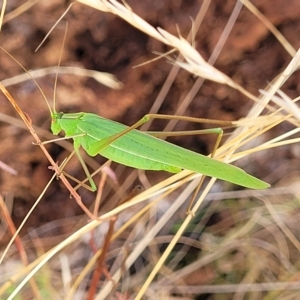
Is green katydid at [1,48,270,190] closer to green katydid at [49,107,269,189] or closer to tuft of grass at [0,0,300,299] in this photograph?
green katydid at [49,107,269,189]

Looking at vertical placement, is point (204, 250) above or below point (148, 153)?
below

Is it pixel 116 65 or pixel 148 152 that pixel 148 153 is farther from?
pixel 116 65

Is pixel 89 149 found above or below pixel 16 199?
above

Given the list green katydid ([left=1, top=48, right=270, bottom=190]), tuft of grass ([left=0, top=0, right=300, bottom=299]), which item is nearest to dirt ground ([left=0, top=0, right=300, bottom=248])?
tuft of grass ([left=0, top=0, right=300, bottom=299])

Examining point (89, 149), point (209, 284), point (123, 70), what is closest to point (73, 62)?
point (123, 70)

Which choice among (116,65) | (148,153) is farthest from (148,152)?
(116,65)

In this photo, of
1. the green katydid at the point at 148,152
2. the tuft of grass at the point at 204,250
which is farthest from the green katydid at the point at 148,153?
the tuft of grass at the point at 204,250

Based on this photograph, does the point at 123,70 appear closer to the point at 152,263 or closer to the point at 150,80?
the point at 150,80
